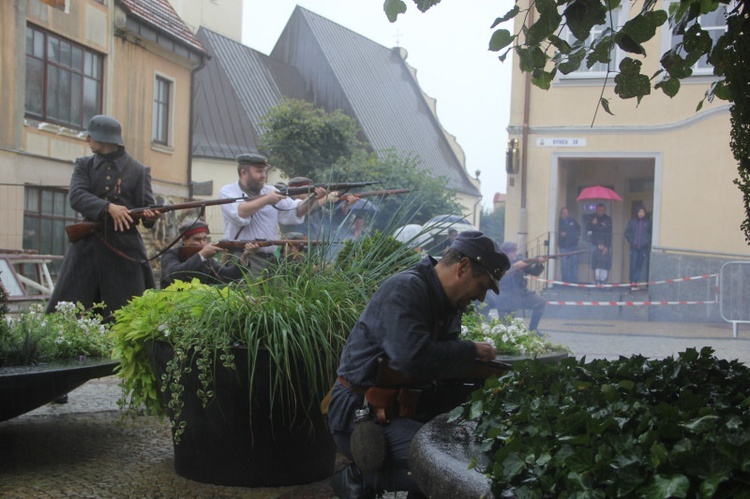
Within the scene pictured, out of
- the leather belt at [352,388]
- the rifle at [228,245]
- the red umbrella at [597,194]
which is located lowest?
the leather belt at [352,388]

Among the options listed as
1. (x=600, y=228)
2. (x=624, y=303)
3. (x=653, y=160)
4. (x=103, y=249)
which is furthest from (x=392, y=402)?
(x=653, y=160)

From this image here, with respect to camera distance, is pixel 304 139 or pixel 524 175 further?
pixel 304 139

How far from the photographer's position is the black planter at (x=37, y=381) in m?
4.39

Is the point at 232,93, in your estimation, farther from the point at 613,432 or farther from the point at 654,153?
the point at 613,432

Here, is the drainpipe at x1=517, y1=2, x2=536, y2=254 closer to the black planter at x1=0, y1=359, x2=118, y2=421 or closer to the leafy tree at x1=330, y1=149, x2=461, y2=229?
the leafy tree at x1=330, y1=149, x2=461, y2=229

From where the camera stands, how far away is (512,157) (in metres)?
20.0

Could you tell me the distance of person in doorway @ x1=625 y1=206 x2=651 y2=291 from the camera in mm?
19406

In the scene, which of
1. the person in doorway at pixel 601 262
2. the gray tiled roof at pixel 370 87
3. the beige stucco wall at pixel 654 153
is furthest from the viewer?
the gray tiled roof at pixel 370 87

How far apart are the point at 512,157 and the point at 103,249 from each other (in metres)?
14.5

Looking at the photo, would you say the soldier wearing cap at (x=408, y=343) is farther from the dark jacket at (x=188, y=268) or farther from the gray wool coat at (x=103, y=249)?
the gray wool coat at (x=103, y=249)

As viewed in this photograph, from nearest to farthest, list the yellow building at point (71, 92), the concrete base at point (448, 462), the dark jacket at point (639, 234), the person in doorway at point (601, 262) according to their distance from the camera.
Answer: the concrete base at point (448, 462), the yellow building at point (71, 92), the dark jacket at point (639, 234), the person in doorway at point (601, 262)

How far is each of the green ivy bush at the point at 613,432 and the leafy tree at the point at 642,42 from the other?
613 millimetres

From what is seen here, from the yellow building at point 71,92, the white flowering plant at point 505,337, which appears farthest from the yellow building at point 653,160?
the white flowering plant at point 505,337

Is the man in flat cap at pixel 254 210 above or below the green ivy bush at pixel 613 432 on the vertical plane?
above
